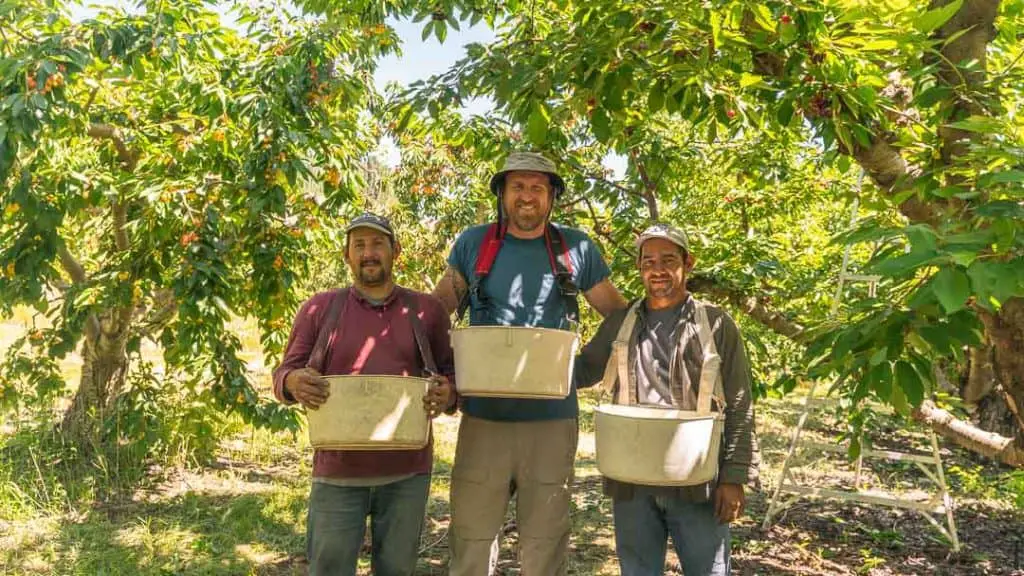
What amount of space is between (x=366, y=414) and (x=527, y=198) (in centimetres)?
94

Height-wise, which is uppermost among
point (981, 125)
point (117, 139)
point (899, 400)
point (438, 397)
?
point (117, 139)

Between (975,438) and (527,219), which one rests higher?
(527,219)

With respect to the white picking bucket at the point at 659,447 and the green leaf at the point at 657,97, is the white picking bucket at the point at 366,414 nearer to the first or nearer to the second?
the white picking bucket at the point at 659,447

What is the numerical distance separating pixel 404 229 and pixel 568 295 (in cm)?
720

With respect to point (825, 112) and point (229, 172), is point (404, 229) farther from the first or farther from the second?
point (825, 112)

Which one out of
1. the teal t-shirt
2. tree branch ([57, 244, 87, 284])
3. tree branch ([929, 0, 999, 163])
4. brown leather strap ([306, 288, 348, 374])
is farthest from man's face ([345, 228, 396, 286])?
tree branch ([57, 244, 87, 284])

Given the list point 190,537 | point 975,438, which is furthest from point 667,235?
point 190,537

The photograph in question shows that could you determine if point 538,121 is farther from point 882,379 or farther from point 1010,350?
point 1010,350

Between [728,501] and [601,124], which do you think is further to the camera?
[601,124]

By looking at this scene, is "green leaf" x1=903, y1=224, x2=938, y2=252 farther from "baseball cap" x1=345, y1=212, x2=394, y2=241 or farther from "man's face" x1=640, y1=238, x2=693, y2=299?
"baseball cap" x1=345, y1=212, x2=394, y2=241

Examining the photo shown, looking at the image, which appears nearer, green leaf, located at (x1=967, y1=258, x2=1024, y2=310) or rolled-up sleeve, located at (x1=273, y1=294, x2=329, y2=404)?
green leaf, located at (x1=967, y1=258, x2=1024, y2=310)

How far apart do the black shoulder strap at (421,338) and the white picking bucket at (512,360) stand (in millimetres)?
219

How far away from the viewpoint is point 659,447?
7.04 ft

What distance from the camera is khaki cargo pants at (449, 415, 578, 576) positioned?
2.55 meters
